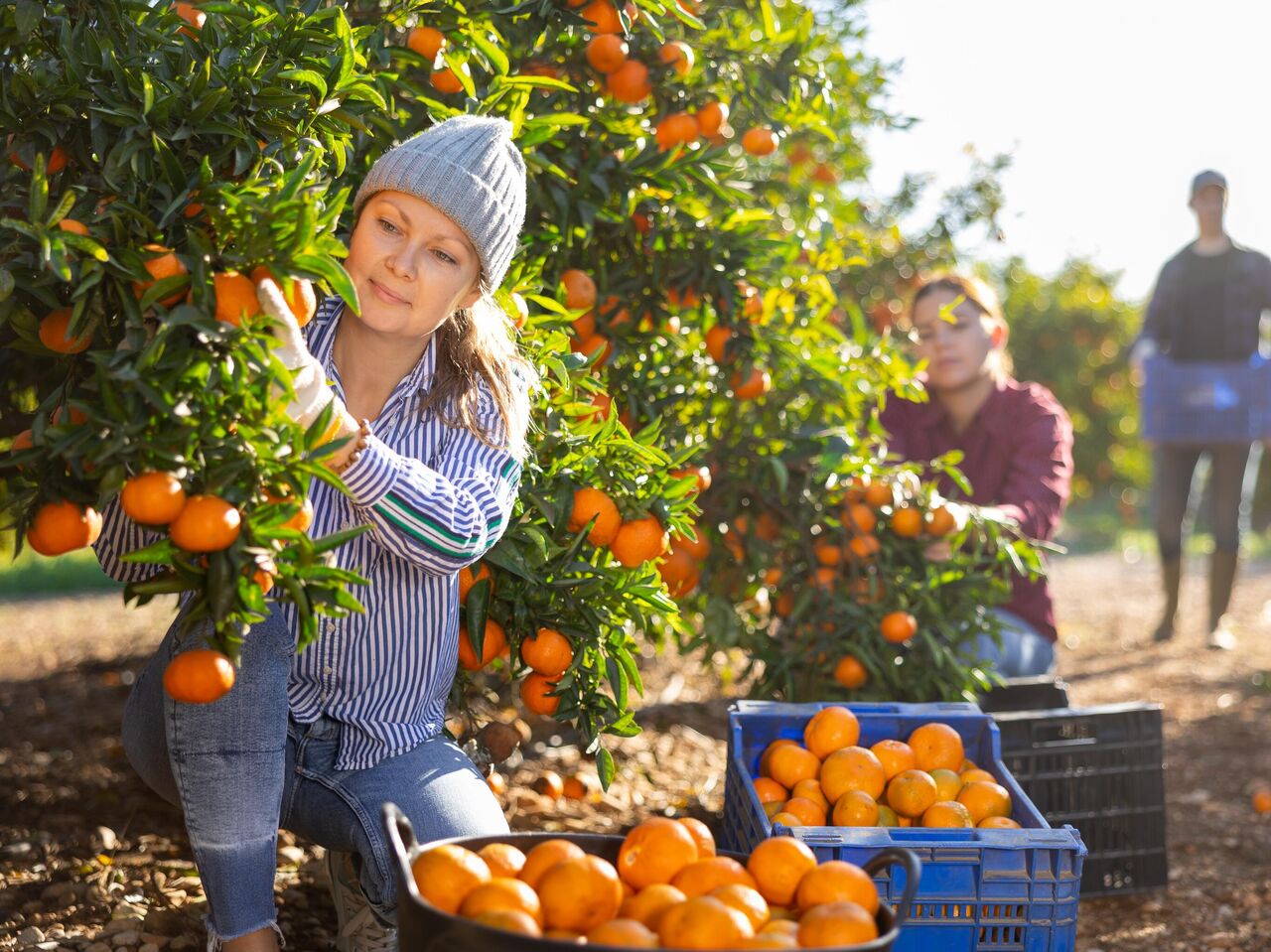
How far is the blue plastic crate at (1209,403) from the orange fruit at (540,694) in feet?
15.8

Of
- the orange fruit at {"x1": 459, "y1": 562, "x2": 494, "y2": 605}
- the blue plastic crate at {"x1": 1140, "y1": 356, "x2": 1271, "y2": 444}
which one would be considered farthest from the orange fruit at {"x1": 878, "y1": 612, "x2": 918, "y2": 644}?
the blue plastic crate at {"x1": 1140, "y1": 356, "x2": 1271, "y2": 444}

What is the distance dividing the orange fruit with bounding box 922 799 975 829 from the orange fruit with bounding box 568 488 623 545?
0.76m

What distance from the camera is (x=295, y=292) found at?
1.68 meters

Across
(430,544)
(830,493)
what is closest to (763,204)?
(830,493)

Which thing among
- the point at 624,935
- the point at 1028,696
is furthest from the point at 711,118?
the point at 624,935

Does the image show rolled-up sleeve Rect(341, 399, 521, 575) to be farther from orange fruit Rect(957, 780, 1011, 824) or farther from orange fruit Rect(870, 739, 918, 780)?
orange fruit Rect(957, 780, 1011, 824)

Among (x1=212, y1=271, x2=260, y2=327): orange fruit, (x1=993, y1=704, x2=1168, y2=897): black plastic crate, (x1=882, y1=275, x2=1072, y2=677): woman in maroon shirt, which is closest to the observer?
(x1=212, y1=271, x2=260, y2=327): orange fruit

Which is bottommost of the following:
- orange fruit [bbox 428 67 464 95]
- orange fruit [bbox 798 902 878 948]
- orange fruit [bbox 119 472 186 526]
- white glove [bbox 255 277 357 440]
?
orange fruit [bbox 798 902 878 948]

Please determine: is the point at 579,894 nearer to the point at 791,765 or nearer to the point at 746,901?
the point at 746,901

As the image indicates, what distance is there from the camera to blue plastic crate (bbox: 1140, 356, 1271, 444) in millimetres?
6082

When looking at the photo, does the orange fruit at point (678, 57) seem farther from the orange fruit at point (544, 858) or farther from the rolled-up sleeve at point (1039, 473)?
the orange fruit at point (544, 858)

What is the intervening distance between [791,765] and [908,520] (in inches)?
33.1

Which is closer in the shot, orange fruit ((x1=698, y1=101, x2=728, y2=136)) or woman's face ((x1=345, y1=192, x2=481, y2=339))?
woman's face ((x1=345, y1=192, x2=481, y2=339))

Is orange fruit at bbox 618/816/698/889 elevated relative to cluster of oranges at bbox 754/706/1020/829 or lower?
elevated
